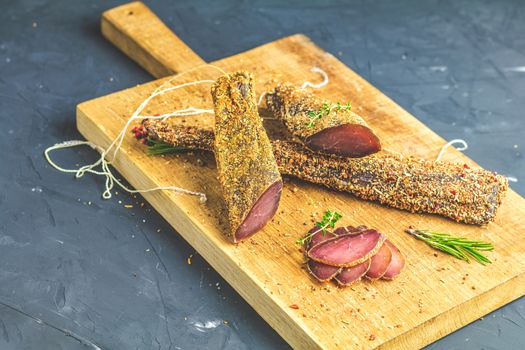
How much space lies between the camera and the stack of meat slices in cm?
419

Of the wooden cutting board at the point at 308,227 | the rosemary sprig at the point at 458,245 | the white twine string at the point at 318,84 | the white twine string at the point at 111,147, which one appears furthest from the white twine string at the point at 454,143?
the white twine string at the point at 111,147

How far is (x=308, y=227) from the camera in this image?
4504 millimetres

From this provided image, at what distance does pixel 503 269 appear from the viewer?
439cm

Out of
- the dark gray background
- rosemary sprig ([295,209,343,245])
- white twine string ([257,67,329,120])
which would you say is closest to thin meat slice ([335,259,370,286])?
rosemary sprig ([295,209,343,245])

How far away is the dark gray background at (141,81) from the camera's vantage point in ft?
14.0

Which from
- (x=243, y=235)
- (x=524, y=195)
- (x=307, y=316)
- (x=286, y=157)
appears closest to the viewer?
(x=307, y=316)

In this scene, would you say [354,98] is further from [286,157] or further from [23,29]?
[23,29]

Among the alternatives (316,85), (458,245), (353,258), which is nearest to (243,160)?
(353,258)

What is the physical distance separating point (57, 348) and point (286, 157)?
134cm

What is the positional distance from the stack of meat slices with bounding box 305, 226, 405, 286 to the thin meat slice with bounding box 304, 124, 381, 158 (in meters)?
0.45

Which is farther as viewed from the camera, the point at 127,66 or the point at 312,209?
the point at 127,66

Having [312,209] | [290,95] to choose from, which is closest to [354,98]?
[290,95]

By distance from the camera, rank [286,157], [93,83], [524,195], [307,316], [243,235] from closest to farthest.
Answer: [307,316] < [243,235] < [286,157] < [524,195] < [93,83]

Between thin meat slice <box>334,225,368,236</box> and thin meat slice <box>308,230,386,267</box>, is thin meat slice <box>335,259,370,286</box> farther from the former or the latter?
thin meat slice <box>334,225,368,236</box>
